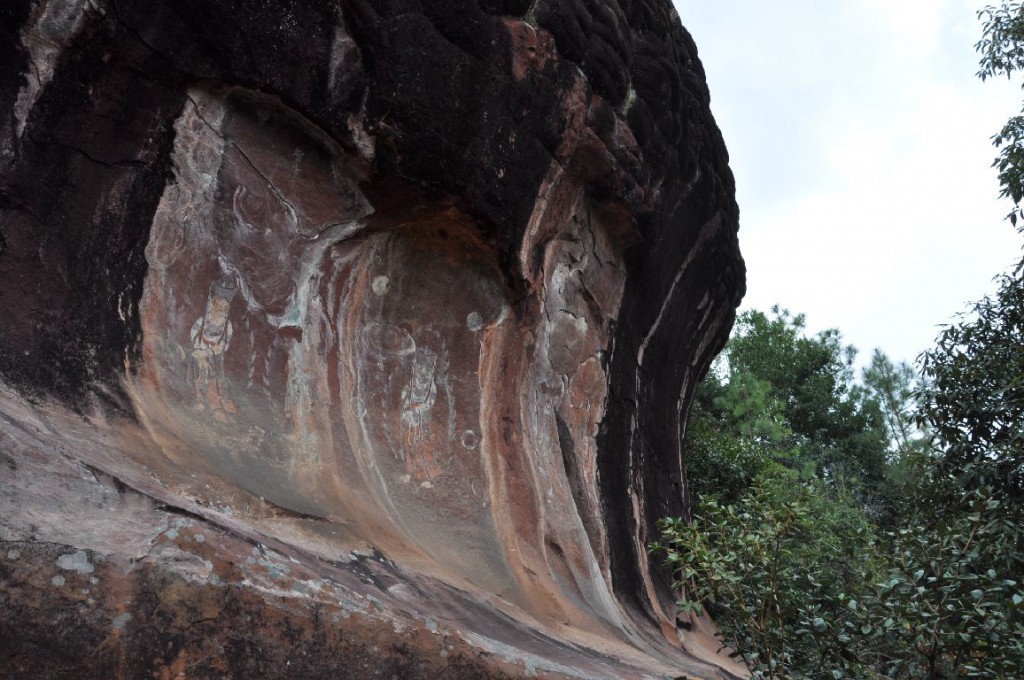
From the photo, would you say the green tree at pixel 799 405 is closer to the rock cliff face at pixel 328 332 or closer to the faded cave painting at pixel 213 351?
the rock cliff face at pixel 328 332

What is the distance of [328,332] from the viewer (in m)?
4.27

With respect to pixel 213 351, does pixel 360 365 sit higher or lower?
higher

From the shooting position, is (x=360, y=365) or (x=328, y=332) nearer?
(x=328, y=332)

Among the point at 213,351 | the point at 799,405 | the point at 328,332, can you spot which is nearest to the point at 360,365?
the point at 328,332

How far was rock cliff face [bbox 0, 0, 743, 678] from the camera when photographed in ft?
7.93

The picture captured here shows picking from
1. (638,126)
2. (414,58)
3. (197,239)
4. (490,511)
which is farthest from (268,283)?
(638,126)

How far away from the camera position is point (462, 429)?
468 cm

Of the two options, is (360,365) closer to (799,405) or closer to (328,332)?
(328,332)

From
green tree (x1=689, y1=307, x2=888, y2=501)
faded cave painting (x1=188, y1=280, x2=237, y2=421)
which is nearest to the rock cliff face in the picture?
faded cave painting (x1=188, y1=280, x2=237, y2=421)

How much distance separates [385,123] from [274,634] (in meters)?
2.31

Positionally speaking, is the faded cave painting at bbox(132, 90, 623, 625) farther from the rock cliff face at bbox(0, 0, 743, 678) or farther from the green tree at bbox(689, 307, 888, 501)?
the green tree at bbox(689, 307, 888, 501)

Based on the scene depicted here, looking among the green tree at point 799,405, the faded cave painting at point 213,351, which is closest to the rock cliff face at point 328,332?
the faded cave painting at point 213,351

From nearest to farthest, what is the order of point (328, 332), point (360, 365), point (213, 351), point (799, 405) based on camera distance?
1. point (213, 351)
2. point (328, 332)
3. point (360, 365)
4. point (799, 405)

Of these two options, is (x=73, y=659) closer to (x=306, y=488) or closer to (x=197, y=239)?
(x=306, y=488)
